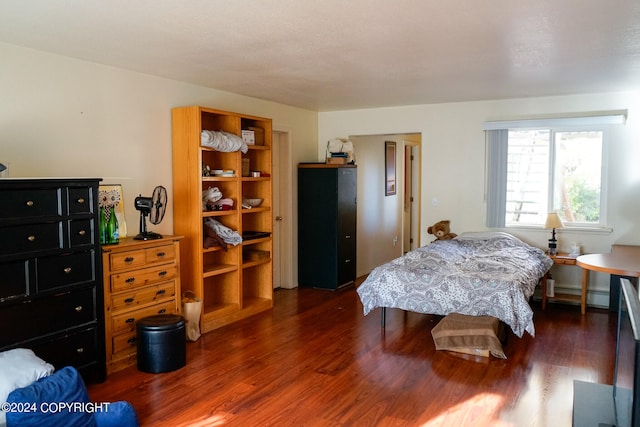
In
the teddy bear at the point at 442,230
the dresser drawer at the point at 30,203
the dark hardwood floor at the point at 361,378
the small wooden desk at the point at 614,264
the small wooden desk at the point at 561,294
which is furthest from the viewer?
the teddy bear at the point at 442,230

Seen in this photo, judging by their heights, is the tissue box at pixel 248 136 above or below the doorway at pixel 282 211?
above

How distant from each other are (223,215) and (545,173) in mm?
3668

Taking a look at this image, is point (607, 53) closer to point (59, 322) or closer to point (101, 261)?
point (101, 261)

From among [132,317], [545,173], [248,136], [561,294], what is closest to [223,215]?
[248,136]

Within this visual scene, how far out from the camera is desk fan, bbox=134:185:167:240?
405cm

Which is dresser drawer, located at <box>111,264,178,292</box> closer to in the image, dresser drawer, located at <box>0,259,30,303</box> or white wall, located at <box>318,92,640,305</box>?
dresser drawer, located at <box>0,259,30,303</box>

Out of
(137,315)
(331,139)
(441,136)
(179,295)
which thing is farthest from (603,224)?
(137,315)

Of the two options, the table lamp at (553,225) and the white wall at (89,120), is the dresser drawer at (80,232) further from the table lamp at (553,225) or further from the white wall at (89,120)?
the table lamp at (553,225)

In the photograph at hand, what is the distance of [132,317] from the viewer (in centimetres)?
390

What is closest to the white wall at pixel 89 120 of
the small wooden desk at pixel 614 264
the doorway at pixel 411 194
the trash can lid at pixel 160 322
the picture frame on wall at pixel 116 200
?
the picture frame on wall at pixel 116 200

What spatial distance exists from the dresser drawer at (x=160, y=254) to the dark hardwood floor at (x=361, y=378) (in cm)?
80

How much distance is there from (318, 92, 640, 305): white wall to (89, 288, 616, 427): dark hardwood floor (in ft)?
3.60

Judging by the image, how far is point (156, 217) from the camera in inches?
167

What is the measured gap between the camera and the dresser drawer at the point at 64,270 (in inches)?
124
